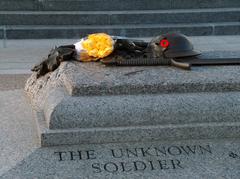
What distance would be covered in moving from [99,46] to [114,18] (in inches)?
226

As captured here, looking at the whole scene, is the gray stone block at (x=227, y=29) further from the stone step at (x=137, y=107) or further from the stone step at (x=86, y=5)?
the stone step at (x=137, y=107)

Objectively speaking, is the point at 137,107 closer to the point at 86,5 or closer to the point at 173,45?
the point at 173,45

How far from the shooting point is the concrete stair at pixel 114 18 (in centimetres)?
963

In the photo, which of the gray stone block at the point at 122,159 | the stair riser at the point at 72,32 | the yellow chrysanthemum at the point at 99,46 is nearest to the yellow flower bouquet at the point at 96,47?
the yellow chrysanthemum at the point at 99,46

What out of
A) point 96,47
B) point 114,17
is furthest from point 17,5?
point 96,47

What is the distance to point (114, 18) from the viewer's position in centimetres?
984

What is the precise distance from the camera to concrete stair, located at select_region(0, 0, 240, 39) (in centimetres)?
963

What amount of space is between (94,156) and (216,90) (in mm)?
1003

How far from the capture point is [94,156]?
136 inches

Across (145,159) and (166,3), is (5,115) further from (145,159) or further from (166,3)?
(166,3)

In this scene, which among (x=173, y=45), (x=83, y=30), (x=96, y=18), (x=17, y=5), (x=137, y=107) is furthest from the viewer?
(x=17, y=5)

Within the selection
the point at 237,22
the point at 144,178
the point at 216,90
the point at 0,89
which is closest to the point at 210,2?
the point at 237,22

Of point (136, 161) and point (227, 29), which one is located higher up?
point (136, 161)

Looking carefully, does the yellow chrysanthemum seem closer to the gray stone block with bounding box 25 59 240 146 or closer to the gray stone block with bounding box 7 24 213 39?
the gray stone block with bounding box 25 59 240 146
